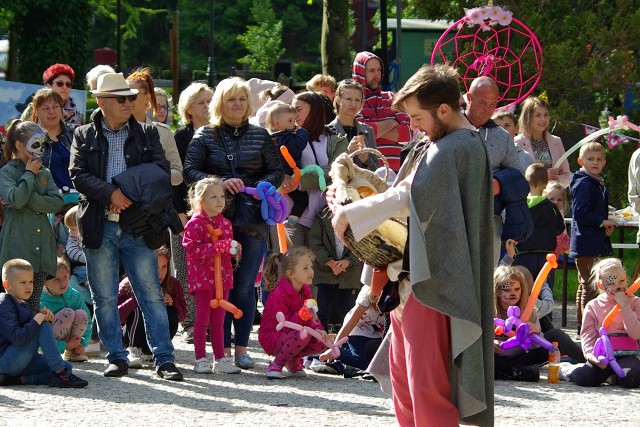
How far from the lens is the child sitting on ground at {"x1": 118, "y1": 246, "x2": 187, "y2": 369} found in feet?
30.7

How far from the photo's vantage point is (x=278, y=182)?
30.4 ft

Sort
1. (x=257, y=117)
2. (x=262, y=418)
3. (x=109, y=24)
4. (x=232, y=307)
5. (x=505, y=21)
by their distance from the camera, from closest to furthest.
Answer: (x=262, y=418), (x=232, y=307), (x=257, y=117), (x=505, y=21), (x=109, y=24)

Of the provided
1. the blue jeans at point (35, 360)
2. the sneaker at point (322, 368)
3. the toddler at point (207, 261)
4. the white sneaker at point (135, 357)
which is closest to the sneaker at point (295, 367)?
the sneaker at point (322, 368)

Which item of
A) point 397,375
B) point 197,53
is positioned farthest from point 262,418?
point 197,53

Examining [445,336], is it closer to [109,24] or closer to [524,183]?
[524,183]

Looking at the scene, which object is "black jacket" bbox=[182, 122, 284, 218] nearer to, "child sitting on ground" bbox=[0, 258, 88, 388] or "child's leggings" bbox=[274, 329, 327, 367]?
"child's leggings" bbox=[274, 329, 327, 367]

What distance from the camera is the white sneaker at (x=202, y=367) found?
8.88 metres

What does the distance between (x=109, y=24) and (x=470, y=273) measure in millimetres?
63046

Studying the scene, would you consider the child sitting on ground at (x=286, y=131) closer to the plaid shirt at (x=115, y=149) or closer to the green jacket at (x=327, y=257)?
the green jacket at (x=327, y=257)

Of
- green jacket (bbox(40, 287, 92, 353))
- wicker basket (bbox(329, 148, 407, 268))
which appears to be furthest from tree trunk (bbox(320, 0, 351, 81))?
wicker basket (bbox(329, 148, 407, 268))

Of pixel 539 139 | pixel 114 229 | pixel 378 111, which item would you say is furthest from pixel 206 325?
pixel 539 139

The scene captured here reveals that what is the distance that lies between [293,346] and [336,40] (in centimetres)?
902

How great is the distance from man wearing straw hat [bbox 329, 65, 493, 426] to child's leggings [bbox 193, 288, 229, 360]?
3309mm

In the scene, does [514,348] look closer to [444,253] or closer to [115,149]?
[115,149]
